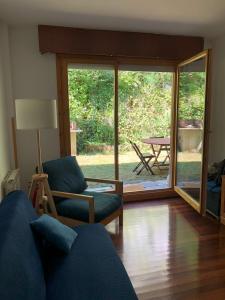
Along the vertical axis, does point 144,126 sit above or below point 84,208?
above

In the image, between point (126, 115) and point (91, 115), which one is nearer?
point (91, 115)

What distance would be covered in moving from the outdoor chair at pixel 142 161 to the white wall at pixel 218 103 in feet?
4.78

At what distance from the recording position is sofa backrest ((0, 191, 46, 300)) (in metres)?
1.08

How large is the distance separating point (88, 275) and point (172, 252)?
127 centimetres

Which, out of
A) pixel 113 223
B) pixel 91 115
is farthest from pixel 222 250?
pixel 91 115

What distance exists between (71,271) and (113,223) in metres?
1.65

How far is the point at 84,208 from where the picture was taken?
2.65m

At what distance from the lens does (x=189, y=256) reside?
2469 millimetres

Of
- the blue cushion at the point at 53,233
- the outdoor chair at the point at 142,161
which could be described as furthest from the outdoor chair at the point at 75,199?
the outdoor chair at the point at 142,161

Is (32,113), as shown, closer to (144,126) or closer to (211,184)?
(211,184)

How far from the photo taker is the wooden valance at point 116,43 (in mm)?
3193

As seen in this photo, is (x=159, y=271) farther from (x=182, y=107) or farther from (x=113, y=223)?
(x=182, y=107)

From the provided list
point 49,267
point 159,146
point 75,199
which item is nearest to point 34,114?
point 75,199

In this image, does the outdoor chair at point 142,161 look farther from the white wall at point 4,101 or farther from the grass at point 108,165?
the white wall at point 4,101
